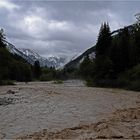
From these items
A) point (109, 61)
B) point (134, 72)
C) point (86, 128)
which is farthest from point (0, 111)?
point (109, 61)

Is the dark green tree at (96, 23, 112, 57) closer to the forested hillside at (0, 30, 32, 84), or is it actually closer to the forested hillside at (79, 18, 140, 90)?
the forested hillside at (79, 18, 140, 90)

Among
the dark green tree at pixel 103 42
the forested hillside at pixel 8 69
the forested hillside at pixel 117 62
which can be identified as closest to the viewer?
the forested hillside at pixel 117 62

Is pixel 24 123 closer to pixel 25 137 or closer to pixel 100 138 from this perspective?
pixel 25 137

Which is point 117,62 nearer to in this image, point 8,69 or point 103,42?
point 103,42

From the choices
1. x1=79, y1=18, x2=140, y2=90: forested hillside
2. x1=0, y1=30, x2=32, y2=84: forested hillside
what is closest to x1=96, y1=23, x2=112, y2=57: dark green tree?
x1=79, y1=18, x2=140, y2=90: forested hillside

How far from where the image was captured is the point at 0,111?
3766 cm

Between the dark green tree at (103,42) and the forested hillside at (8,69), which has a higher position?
the dark green tree at (103,42)

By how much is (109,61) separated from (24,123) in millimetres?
67339

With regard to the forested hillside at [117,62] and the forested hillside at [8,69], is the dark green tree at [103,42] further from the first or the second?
the forested hillside at [8,69]

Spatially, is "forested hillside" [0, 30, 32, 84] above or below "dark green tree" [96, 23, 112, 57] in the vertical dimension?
below

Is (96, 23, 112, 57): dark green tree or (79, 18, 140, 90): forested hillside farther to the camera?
(96, 23, 112, 57): dark green tree

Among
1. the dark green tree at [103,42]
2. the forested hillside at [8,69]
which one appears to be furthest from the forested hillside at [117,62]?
the forested hillside at [8,69]

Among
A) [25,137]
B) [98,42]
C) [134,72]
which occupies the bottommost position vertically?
[25,137]

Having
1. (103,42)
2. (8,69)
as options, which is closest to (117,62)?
(103,42)
